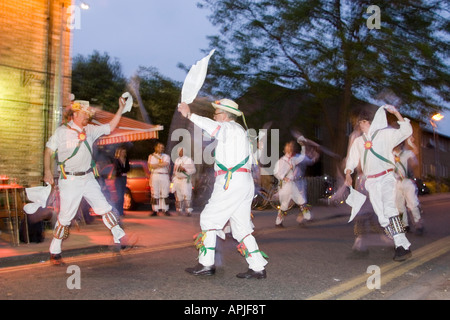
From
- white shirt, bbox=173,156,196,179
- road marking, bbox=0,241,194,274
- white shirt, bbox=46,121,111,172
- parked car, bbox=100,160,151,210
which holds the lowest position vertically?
road marking, bbox=0,241,194,274

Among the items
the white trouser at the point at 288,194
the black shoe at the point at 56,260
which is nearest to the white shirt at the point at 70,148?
the black shoe at the point at 56,260

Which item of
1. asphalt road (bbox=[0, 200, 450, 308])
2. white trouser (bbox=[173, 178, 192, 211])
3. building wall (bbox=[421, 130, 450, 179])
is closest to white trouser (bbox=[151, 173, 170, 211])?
white trouser (bbox=[173, 178, 192, 211])

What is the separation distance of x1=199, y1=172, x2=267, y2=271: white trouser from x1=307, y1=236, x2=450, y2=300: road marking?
0.83 metres

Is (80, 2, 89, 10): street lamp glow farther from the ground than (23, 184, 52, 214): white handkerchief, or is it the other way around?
(80, 2, 89, 10): street lamp glow

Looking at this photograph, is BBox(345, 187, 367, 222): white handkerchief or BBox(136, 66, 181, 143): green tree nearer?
BBox(345, 187, 367, 222): white handkerchief

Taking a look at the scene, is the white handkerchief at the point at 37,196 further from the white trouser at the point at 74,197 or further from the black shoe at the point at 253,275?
Answer: the black shoe at the point at 253,275

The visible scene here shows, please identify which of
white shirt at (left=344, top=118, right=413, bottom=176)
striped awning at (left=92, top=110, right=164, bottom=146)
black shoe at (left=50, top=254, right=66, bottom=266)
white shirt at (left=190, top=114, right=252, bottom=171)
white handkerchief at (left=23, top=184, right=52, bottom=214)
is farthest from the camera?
striped awning at (left=92, top=110, right=164, bottom=146)

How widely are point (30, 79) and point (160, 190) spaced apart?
4.18m

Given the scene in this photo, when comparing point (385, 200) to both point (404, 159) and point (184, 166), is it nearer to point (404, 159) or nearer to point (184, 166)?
point (404, 159)

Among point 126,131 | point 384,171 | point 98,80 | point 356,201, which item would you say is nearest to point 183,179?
point 126,131

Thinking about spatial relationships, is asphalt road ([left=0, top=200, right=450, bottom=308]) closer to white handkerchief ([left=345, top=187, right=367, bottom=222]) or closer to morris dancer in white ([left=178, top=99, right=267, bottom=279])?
morris dancer in white ([left=178, top=99, right=267, bottom=279])

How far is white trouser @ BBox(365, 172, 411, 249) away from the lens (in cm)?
604

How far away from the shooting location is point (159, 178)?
11.7 m
